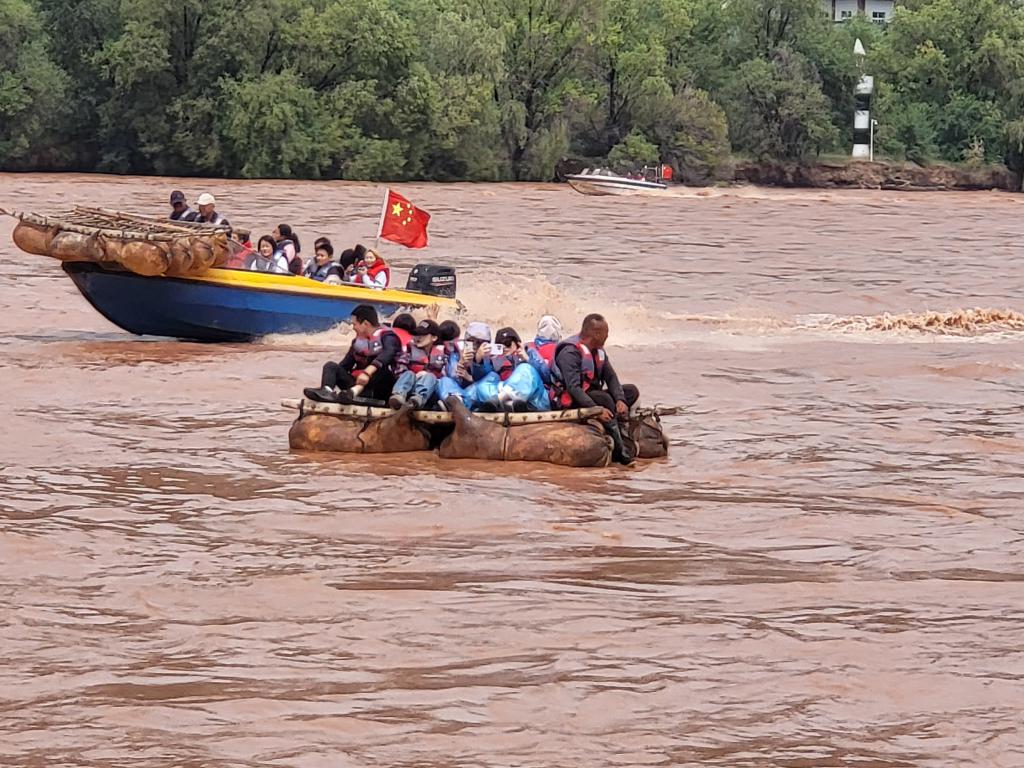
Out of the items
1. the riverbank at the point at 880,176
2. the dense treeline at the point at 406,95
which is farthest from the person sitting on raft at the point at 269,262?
the riverbank at the point at 880,176

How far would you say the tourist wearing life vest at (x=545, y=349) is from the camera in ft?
42.6

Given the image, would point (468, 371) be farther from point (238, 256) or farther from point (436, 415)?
point (238, 256)

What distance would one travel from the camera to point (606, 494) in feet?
38.7

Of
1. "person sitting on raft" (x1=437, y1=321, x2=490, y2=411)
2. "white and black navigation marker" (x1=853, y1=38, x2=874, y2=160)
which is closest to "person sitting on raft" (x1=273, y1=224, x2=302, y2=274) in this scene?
"person sitting on raft" (x1=437, y1=321, x2=490, y2=411)

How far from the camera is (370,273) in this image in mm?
19031

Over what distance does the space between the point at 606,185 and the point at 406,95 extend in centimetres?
810

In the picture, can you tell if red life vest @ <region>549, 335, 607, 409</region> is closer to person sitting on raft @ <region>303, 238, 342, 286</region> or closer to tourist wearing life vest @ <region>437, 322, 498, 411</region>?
tourist wearing life vest @ <region>437, 322, 498, 411</region>

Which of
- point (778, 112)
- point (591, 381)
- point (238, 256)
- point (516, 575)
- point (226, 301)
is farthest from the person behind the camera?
point (778, 112)

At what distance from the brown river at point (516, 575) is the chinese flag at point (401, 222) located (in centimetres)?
163

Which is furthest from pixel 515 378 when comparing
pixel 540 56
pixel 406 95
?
pixel 540 56

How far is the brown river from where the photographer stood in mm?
7270

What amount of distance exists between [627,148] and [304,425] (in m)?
50.5

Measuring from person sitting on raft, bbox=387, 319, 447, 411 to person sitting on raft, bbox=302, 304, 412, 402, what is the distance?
0.08 m

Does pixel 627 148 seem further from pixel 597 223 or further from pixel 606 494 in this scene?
pixel 606 494
